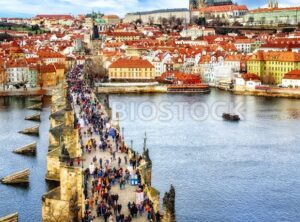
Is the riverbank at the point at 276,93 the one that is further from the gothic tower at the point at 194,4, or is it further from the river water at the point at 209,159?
the gothic tower at the point at 194,4

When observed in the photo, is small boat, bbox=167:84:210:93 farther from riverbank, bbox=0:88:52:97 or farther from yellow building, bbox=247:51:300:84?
riverbank, bbox=0:88:52:97

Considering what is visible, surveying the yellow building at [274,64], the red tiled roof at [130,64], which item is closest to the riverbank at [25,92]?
the red tiled roof at [130,64]

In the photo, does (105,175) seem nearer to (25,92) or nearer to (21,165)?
(21,165)

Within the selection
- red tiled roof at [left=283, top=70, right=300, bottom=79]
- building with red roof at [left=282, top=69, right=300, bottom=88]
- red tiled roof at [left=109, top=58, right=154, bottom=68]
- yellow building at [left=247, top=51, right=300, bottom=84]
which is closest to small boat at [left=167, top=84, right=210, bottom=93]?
yellow building at [left=247, top=51, right=300, bottom=84]

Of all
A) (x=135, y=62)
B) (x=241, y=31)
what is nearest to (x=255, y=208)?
(x=135, y=62)

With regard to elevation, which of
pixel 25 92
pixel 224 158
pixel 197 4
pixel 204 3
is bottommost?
pixel 224 158

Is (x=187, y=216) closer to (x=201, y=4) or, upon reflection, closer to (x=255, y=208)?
(x=255, y=208)

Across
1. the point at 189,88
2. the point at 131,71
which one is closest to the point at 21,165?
the point at 189,88
